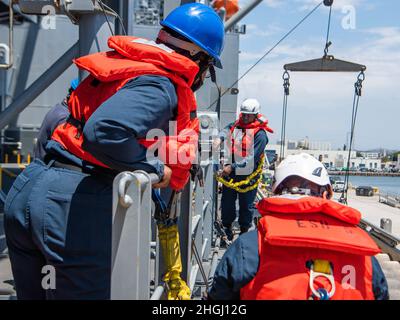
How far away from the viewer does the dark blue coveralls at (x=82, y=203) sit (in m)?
1.63

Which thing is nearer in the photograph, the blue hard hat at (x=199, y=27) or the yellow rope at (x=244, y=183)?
the blue hard hat at (x=199, y=27)

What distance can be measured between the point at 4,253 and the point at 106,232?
3.92 meters

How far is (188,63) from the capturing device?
182 centimetres

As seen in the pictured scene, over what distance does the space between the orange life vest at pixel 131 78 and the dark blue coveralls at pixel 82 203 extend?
2.0 inches

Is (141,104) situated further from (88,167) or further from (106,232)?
(106,232)

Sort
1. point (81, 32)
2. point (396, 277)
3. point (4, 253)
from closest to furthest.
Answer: point (81, 32) < point (396, 277) < point (4, 253)

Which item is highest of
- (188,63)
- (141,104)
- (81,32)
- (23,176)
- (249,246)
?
(81,32)

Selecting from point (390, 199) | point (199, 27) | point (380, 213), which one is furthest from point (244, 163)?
point (390, 199)

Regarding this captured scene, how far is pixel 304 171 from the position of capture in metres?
1.91

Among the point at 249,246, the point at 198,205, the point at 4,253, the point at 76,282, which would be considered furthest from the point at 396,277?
the point at 4,253

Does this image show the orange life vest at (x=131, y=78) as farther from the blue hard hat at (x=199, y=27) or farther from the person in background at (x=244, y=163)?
the person in background at (x=244, y=163)

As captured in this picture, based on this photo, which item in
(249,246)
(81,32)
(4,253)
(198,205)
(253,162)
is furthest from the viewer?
(253,162)

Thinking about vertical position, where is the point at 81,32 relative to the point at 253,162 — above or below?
above

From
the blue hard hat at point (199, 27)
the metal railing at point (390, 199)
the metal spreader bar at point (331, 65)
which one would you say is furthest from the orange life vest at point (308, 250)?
the metal railing at point (390, 199)
